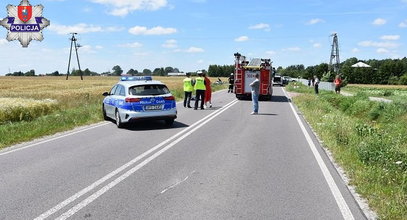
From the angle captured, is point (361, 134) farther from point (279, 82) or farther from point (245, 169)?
point (279, 82)

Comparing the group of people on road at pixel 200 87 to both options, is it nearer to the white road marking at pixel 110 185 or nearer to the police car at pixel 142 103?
the police car at pixel 142 103

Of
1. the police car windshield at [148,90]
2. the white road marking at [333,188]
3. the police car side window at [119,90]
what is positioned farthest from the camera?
the police car side window at [119,90]

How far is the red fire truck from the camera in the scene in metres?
26.3

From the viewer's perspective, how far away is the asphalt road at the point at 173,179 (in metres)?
4.84

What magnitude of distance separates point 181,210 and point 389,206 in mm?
2540

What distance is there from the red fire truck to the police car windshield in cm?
1428

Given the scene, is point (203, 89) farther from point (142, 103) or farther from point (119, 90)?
point (142, 103)

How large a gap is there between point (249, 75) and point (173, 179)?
21.4m

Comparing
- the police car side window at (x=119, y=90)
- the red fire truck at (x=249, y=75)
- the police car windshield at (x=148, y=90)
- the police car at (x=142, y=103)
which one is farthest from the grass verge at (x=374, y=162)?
the red fire truck at (x=249, y=75)

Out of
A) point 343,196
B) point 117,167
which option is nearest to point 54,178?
A: point 117,167

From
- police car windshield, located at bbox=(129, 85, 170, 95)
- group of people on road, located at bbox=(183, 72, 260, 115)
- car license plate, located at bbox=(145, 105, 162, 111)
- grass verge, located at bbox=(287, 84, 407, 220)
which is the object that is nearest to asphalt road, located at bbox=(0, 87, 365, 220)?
grass verge, located at bbox=(287, 84, 407, 220)

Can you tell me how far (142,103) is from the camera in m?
12.2

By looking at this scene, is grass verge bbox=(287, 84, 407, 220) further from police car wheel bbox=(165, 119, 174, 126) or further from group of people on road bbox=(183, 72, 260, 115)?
police car wheel bbox=(165, 119, 174, 126)

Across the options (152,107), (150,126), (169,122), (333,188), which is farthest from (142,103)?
(333,188)
